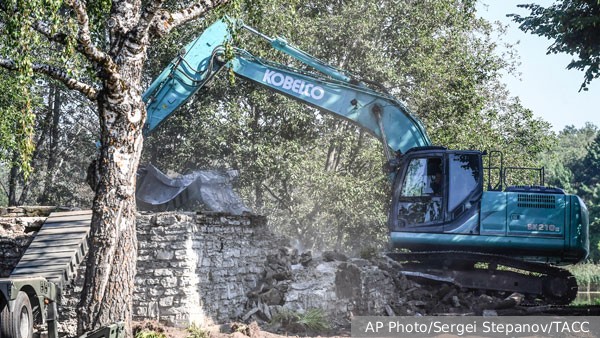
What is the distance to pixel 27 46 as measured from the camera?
7.46m

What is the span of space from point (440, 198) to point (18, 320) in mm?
7893

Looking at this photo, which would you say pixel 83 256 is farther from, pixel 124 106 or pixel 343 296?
pixel 343 296

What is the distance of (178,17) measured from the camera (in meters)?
8.43

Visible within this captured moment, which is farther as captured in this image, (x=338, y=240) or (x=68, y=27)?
(x=338, y=240)

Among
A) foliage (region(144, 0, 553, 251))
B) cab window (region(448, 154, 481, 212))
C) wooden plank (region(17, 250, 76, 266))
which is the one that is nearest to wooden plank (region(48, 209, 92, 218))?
wooden plank (region(17, 250, 76, 266))

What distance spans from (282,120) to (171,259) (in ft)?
34.7

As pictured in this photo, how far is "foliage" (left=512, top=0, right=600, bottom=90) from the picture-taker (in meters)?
14.2

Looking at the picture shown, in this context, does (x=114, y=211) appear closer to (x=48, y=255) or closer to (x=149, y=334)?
(x=149, y=334)

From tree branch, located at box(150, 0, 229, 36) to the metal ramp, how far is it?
355 cm

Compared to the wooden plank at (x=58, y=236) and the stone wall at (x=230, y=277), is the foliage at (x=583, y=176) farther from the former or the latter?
the wooden plank at (x=58, y=236)

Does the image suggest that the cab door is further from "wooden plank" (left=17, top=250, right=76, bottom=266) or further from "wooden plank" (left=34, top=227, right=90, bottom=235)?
"wooden plank" (left=17, top=250, right=76, bottom=266)

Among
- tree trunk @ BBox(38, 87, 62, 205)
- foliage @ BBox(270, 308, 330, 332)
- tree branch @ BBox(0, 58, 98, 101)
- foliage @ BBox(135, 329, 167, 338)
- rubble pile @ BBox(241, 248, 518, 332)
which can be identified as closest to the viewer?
tree branch @ BBox(0, 58, 98, 101)

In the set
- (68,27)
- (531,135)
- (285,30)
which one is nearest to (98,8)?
(68,27)

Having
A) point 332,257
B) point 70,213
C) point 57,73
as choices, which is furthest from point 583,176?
point 57,73
